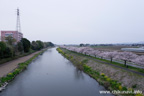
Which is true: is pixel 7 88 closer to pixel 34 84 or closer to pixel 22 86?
pixel 22 86

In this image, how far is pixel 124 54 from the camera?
1554 cm

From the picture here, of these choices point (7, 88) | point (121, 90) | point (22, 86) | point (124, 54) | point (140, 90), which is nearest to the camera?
point (140, 90)

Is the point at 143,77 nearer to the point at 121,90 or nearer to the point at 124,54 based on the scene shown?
the point at 121,90

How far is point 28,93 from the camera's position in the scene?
9742 millimetres

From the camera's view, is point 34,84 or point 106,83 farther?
point 34,84

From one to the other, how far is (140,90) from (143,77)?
1715 millimetres

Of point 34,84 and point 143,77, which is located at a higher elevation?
point 143,77

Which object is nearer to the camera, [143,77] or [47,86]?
[143,77]

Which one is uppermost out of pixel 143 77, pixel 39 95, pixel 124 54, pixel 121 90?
pixel 124 54

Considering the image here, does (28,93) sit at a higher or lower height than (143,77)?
lower

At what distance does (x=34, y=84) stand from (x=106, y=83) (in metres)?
8.23

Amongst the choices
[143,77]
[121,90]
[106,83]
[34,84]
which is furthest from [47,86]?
[143,77]

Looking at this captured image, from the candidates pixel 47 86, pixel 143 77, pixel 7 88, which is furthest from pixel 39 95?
pixel 143 77

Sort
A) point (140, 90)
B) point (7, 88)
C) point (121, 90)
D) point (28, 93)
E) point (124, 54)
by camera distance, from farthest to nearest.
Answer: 1. point (124, 54)
2. point (7, 88)
3. point (28, 93)
4. point (121, 90)
5. point (140, 90)
